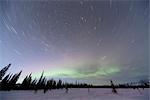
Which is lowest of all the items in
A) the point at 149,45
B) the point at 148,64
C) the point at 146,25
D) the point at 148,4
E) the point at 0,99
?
the point at 0,99

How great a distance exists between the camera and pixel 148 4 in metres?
3.08

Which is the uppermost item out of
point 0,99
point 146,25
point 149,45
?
point 146,25

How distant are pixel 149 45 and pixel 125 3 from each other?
1063 millimetres

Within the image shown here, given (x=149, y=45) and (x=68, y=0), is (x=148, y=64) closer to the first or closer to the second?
(x=149, y=45)

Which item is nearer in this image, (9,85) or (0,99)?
(0,99)

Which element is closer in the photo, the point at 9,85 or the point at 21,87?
the point at 21,87

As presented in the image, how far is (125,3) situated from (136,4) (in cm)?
23

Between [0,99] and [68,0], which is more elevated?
[68,0]

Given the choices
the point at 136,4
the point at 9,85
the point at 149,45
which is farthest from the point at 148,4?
the point at 9,85

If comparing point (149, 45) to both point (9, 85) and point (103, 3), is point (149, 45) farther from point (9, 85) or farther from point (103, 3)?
point (9, 85)

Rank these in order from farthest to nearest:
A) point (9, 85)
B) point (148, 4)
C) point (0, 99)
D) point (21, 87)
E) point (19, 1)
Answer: point (9, 85) < point (21, 87) < point (0, 99) < point (19, 1) < point (148, 4)

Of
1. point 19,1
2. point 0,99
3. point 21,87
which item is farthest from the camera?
point 21,87

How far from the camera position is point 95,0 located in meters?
3.26

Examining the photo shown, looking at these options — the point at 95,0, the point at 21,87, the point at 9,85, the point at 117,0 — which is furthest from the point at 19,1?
the point at 9,85
